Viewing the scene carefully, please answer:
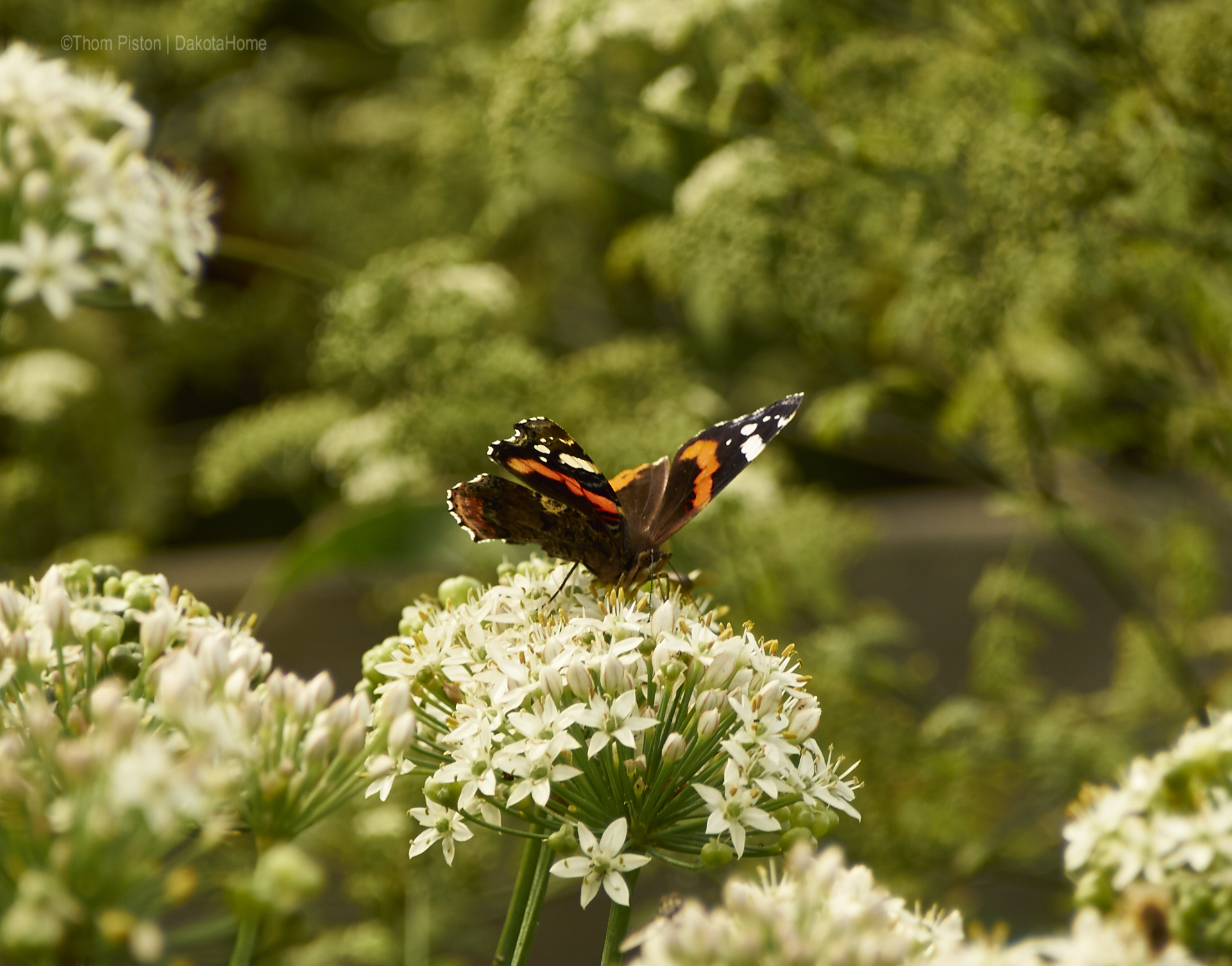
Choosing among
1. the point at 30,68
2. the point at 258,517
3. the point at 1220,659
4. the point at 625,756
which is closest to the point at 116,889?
the point at 625,756

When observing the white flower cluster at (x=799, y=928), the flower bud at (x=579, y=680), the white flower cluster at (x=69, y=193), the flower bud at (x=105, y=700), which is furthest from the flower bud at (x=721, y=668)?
the white flower cluster at (x=69, y=193)

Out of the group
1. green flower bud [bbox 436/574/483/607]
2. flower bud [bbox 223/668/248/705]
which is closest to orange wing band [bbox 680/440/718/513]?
green flower bud [bbox 436/574/483/607]

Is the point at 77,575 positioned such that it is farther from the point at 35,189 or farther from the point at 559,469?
the point at 559,469

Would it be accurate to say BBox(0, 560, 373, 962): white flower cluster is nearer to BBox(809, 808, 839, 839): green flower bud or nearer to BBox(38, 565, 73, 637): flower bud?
BBox(38, 565, 73, 637): flower bud

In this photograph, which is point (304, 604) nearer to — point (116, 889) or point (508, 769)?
point (508, 769)

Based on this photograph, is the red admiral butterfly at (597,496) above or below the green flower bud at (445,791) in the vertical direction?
above

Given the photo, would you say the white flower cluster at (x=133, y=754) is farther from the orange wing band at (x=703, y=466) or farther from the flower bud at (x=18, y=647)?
the orange wing band at (x=703, y=466)
